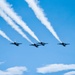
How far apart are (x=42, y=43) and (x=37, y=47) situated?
3869 millimetres

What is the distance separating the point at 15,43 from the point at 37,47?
23.4 ft

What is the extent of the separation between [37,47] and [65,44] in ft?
28.2

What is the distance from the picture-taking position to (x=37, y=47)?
129375mm

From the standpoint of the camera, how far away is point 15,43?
126m

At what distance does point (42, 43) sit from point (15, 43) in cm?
780

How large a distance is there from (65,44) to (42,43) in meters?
6.71

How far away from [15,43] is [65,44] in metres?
14.5

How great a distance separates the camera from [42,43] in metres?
126

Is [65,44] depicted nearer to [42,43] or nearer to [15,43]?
[42,43]

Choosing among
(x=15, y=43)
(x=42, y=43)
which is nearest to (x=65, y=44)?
(x=42, y=43)

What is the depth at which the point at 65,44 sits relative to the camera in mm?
126688
